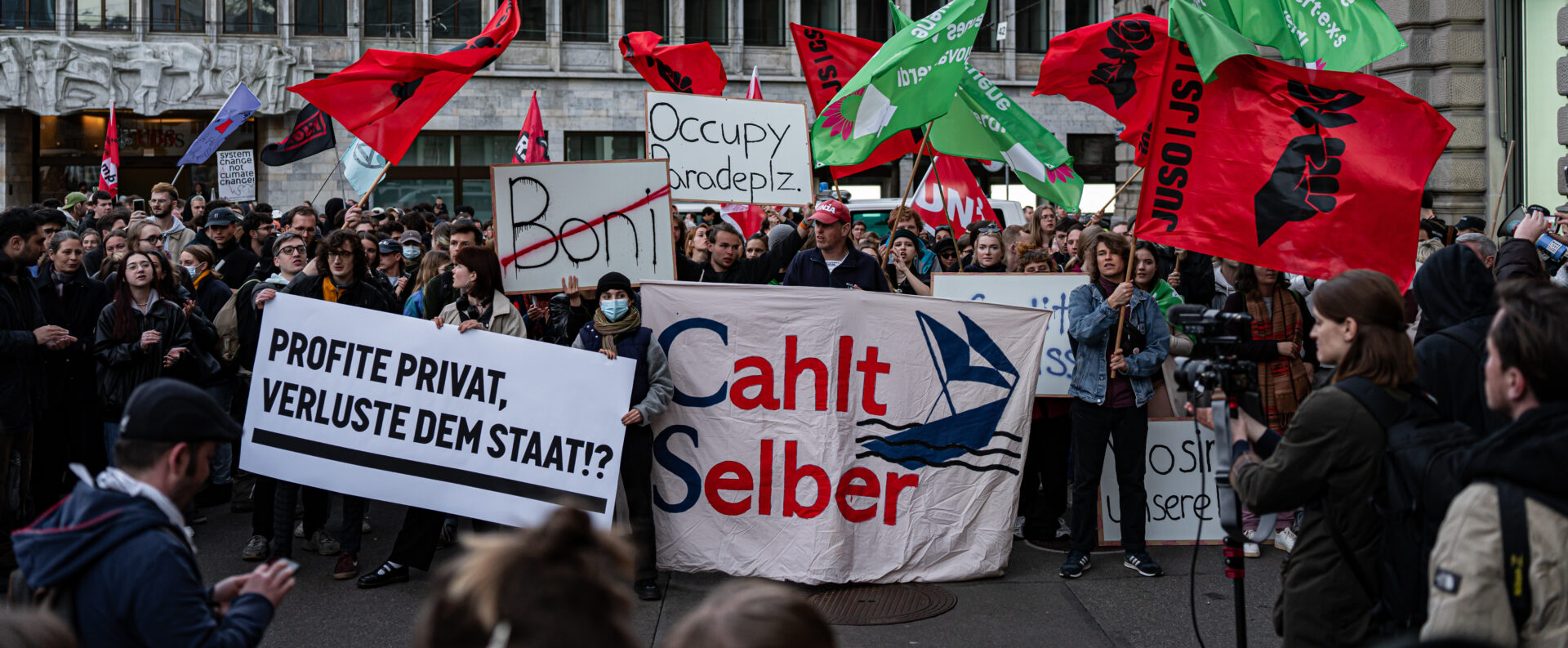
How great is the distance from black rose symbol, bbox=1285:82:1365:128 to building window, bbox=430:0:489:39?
29886 millimetres

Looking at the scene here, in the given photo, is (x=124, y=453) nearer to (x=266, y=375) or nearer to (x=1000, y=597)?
(x=266, y=375)

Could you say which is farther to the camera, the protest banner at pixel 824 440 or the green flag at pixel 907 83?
the green flag at pixel 907 83

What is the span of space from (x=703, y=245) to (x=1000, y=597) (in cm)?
416

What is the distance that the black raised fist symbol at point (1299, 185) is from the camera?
6.17 meters

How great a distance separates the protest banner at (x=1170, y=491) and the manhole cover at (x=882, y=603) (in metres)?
1.38

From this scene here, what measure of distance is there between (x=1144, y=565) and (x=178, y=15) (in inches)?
1276

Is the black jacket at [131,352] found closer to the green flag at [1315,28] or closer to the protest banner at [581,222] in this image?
the protest banner at [581,222]

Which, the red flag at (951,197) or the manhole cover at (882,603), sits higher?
the red flag at (951,197)

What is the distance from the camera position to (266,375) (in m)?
6.66

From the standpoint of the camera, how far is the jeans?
701cm

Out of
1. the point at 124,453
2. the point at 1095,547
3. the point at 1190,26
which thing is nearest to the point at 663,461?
the point at 1095,547

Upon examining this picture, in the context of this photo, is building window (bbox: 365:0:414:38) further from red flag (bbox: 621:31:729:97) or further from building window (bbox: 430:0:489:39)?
red flag (bbox: 621:31:729:97)

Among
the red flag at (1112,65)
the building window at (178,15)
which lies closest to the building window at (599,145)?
the building window at (178,15)

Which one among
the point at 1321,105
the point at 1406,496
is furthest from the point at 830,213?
the point at 1406,496
